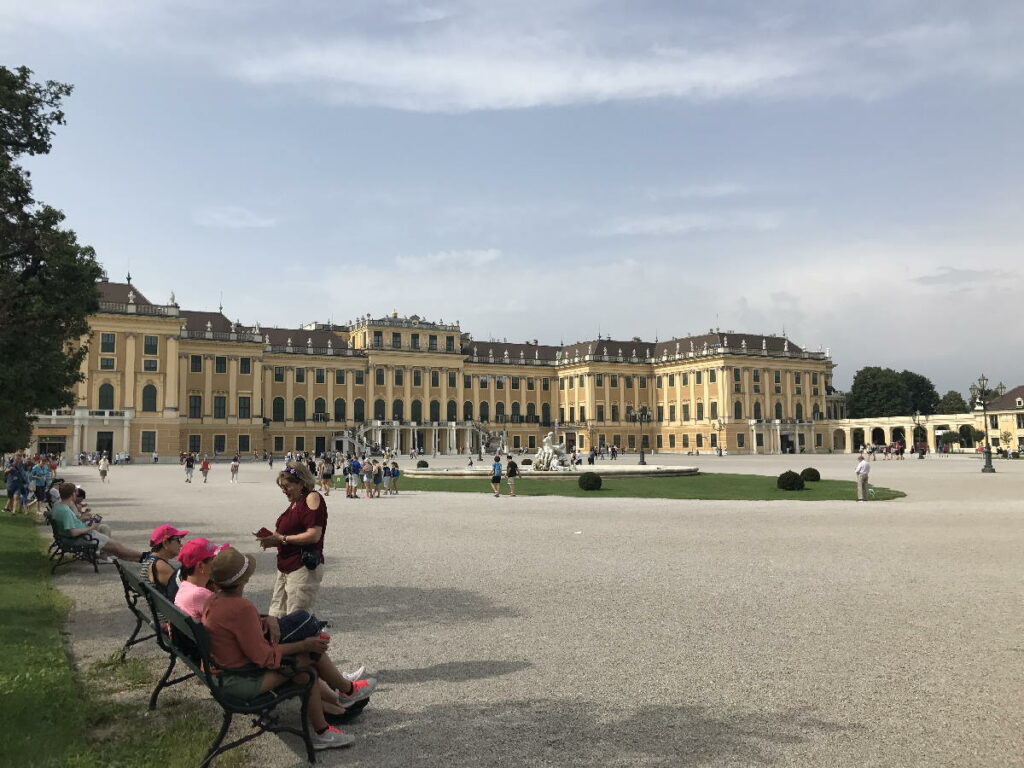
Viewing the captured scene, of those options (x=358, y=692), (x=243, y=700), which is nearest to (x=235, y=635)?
(x=243, y=700)

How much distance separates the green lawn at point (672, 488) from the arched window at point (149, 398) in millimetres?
36822

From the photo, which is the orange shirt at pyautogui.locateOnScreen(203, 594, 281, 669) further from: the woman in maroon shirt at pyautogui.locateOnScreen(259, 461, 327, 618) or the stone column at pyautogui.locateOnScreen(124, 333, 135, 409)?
the stone column at pyautogui.locateOnScreen(124, 333, 135, 409)

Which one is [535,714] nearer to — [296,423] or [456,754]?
[456,754]

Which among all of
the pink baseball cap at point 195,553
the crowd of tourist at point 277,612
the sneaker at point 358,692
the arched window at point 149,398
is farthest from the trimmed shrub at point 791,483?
the arched window at point 149,398

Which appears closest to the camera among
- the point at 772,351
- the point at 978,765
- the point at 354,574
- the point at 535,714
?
the point at 978,765

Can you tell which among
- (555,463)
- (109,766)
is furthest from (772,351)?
(109,766)

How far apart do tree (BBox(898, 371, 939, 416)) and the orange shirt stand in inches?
4334

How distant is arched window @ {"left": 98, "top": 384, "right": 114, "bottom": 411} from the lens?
60250 mm

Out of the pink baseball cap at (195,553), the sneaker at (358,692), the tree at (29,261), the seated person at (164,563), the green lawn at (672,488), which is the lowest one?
the sneaker at (358,692)

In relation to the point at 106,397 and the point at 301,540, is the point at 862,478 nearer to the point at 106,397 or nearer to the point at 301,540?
the point at 301,540

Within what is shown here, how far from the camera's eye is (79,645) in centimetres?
659

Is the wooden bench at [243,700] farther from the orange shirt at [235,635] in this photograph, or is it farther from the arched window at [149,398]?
the arched window at [149,398]

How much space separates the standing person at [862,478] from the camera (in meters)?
19.9

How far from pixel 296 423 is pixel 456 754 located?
7359 cm
